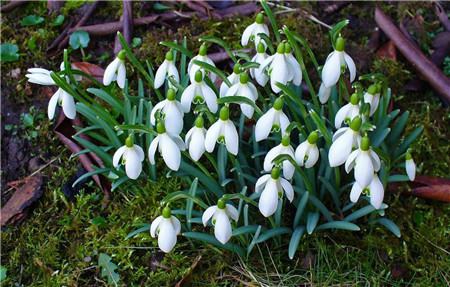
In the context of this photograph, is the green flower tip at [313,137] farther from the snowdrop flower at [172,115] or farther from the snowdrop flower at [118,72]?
the snowdrop flower at [118,72]

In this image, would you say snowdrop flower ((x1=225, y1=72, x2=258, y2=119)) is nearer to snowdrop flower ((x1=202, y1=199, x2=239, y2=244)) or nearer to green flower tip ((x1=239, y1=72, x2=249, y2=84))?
green flower tip ((x1=239, y1=72, x2=249, y2=84))

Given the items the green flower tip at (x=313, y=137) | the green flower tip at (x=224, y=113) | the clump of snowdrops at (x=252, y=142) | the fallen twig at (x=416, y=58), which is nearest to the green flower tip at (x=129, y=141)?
the clump of snowdrops at (x=252, y=142)

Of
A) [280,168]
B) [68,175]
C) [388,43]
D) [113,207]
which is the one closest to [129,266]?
[113,207]

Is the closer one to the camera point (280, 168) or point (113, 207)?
point (280, 168)

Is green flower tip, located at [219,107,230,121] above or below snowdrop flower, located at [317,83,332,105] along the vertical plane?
above

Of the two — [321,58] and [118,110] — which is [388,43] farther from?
[118,110]

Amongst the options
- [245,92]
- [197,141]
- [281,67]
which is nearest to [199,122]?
[197,141]

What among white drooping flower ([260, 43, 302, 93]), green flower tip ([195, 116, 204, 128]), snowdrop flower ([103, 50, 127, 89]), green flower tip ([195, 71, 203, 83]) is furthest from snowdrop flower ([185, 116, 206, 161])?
snowdrop flower ([103, 50, 127, 89])
